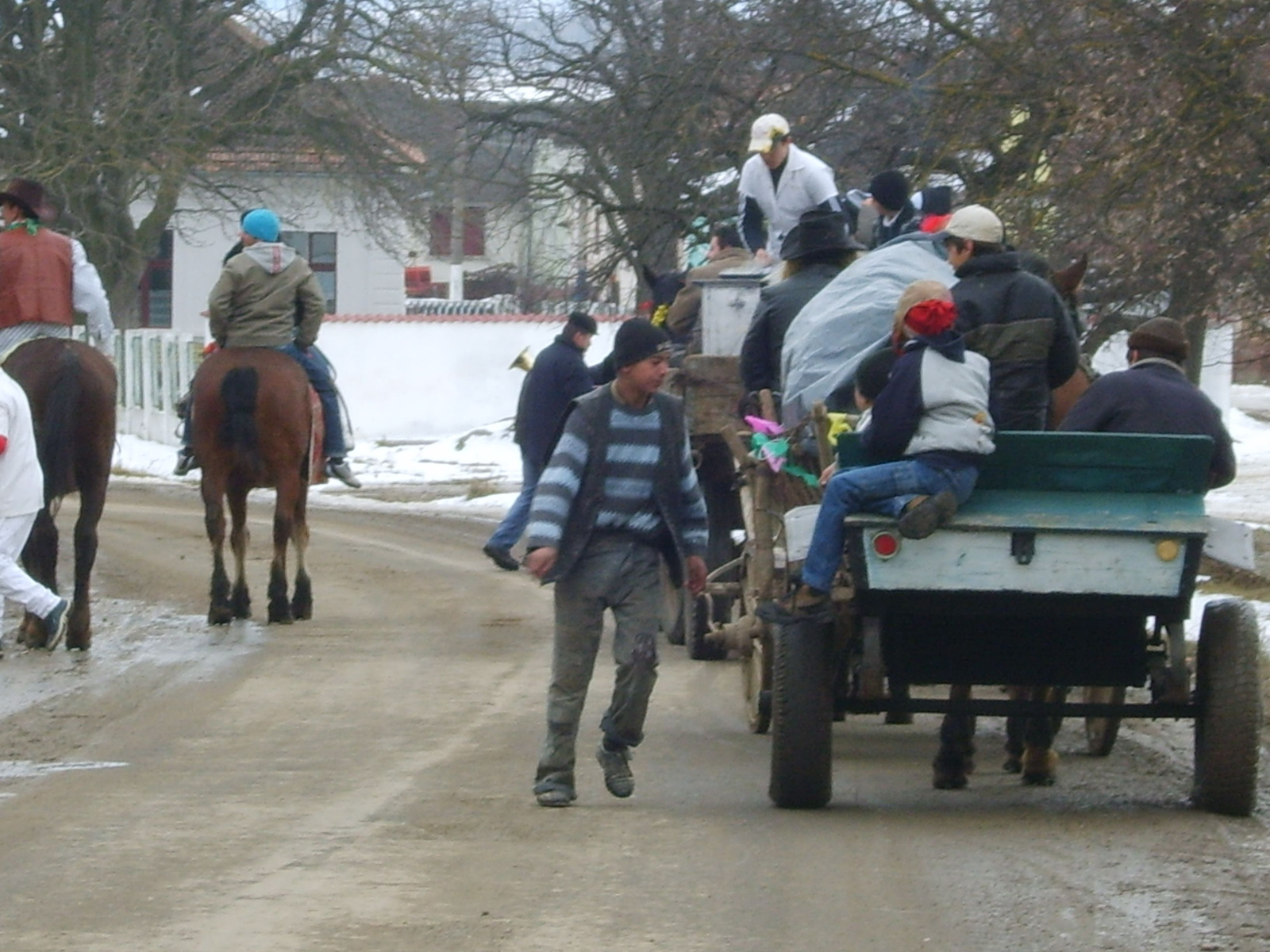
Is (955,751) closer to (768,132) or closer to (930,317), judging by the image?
(930,317)

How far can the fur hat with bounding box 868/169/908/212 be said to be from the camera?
11000 mm

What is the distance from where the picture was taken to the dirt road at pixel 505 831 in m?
5.70

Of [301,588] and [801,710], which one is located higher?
[801,710]

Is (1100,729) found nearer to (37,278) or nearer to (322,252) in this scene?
(37,278)

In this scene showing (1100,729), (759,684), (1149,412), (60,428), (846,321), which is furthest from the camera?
(60,428)

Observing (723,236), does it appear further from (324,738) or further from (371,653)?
(324,738)

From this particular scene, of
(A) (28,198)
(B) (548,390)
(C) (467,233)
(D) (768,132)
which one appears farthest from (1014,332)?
(C) (467,233)

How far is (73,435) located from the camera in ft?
38.6

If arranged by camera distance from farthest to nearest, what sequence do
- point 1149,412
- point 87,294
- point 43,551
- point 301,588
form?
point 301,588
point 87,294
point 43,551
point 1149,412

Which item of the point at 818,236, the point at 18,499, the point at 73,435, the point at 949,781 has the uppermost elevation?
the point at 818,236

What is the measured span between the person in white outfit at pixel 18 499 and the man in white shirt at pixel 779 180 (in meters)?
4.17

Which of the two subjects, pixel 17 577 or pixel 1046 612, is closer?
pixel 1046 612

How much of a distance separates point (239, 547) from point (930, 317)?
6908 mm

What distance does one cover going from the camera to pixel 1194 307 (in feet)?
46.6
